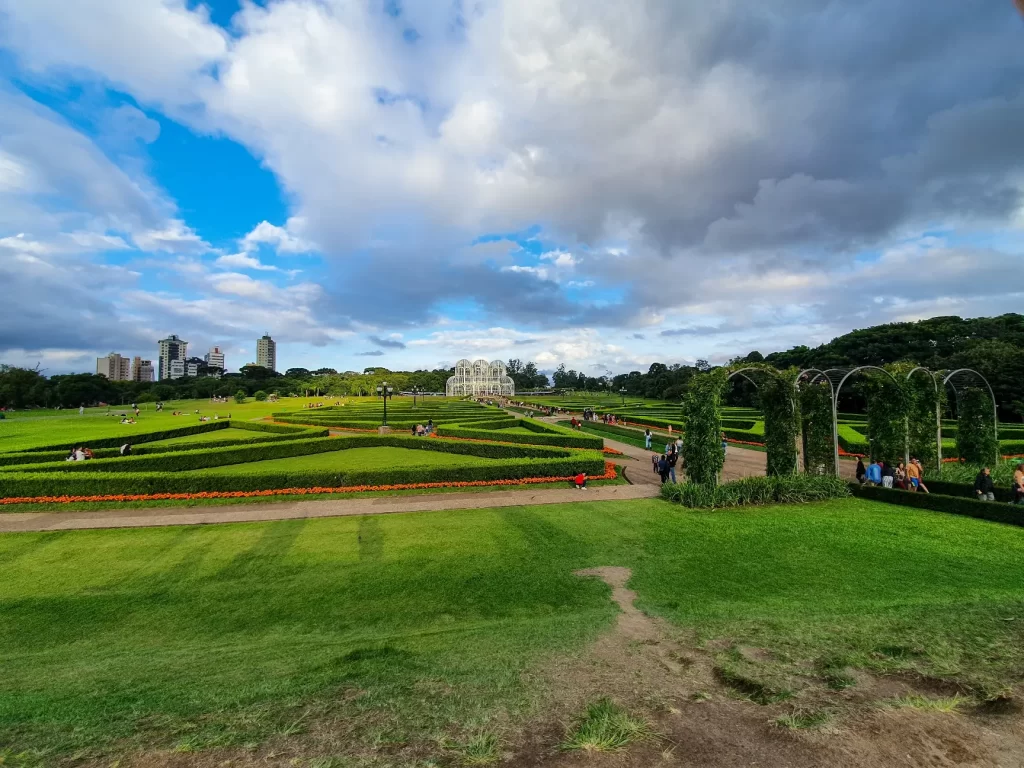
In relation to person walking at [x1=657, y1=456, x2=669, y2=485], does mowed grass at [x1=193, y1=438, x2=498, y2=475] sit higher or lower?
lower

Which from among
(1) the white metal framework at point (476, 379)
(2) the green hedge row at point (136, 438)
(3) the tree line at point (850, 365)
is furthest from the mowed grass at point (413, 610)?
(1) the white metal framework at point (476, 379)

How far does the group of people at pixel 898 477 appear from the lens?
13305 mm

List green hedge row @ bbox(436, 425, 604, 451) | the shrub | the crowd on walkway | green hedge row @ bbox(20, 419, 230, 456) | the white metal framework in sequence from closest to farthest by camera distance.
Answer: the crowd on walkway → the shrub → green hedge row @ bbox(20, 419, 230, 456) → green hedge row @ bbox(436, 425, 604, 451) → the white metal framework

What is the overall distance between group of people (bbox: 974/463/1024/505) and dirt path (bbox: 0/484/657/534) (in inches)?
309

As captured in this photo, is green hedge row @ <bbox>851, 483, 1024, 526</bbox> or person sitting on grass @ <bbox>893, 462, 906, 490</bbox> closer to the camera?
green hedge row @ <bbox>851, 483, 1024, 526</bbox>

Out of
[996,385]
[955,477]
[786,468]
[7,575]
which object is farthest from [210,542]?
[996,385]

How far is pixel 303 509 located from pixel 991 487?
1770cm

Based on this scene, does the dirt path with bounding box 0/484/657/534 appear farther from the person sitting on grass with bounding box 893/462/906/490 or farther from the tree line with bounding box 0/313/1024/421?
the tree line with bounding box 0/313/1024/421

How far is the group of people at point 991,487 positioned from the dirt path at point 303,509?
7847 mm

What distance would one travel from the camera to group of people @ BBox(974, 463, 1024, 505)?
36.7 feet

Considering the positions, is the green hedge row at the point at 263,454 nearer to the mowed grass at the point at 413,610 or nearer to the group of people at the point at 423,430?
the group of people at the point at 423,430

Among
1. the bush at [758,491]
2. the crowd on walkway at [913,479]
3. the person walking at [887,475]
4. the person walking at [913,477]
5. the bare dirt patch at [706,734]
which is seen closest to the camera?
the bare dirt patch at [706,734]

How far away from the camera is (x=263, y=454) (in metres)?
20.3

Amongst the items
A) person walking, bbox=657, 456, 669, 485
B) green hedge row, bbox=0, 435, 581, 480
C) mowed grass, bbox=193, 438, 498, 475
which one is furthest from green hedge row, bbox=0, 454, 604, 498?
person walking, bbox=657, 456, 669, 485
